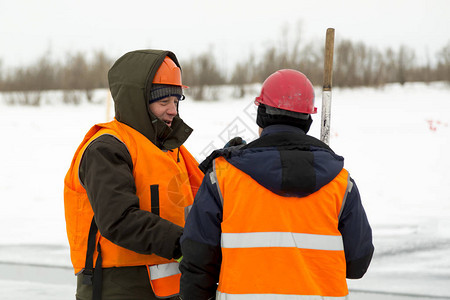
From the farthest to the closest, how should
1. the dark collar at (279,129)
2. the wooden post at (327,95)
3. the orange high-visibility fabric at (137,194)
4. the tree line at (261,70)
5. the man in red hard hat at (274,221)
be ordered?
1. the tree line at (261,70)
2. the wooden post at (327,95)
3. the orange high-visibility fabric at (137,194)
4. the dark collar at (279,129)
5. the man in red hard hat at (274,221)

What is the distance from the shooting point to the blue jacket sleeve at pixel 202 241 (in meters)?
1.62

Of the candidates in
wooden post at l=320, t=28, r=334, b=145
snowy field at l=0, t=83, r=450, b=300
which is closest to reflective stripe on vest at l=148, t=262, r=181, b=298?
snowy field at l=0, t=83, r=450, b=300

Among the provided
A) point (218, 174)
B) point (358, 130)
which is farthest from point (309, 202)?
point (358, 130)

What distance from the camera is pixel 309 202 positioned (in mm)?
1582

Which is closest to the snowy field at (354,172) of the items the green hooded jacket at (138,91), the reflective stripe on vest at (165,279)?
the green hooded jacket at (138,91)

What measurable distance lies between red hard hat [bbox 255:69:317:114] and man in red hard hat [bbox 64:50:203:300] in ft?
1.71

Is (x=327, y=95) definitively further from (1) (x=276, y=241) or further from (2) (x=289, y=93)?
(1) (x=276, y=241)

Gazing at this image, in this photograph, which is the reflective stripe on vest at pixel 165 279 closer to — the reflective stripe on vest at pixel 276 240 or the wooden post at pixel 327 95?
the reflective stripe on vest at pixel 276 240

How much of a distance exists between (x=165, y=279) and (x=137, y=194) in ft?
1.31

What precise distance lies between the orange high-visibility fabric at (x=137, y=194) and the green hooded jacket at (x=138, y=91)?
2.1 inches

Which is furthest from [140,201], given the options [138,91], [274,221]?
[274,221]

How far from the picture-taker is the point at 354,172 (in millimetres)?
9016

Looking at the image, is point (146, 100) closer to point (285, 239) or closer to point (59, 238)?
point (285, 239)

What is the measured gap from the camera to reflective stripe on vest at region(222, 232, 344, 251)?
62.1 inches
